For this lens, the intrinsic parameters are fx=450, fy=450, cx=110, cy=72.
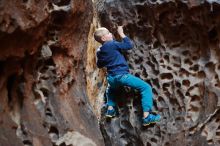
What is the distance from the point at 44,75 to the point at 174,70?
5.35 ft

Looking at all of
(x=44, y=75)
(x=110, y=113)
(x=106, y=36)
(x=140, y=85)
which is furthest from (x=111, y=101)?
(x=44, y=75)

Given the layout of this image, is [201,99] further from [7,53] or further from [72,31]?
[7,53]

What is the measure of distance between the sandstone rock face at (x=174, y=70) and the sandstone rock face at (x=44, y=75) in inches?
31.9

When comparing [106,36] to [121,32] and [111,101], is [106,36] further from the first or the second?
[111,101]

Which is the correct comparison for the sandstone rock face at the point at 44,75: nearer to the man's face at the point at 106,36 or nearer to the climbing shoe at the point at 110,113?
the man's face at the point at 106,36

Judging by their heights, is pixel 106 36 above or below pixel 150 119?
above

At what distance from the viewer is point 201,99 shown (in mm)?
4703

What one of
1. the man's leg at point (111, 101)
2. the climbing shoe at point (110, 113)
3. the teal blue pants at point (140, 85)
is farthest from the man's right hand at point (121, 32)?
the climbing shoe at point (110, 113)

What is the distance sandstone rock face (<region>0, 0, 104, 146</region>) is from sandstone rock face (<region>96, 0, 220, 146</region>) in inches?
31.9

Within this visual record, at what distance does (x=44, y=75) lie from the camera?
368 cm

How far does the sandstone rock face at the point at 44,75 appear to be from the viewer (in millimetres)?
3189

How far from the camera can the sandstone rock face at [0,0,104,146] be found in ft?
10.5

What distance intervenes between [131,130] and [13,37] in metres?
2.13

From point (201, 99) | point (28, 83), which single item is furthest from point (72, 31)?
point (201, 99)
